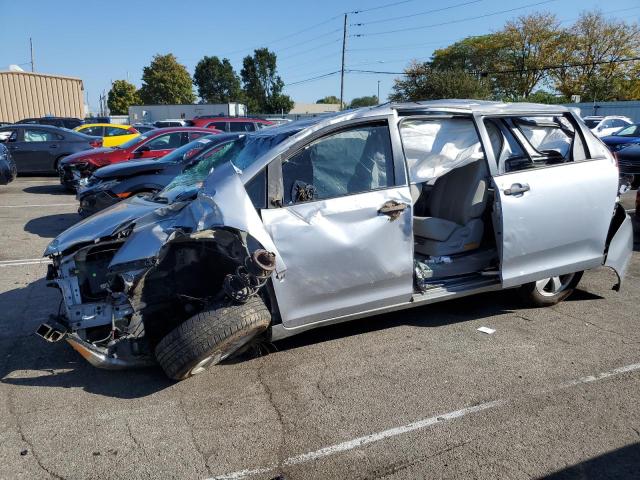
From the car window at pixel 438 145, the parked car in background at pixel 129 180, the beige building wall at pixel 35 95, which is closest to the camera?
the car window at pixel 438 145

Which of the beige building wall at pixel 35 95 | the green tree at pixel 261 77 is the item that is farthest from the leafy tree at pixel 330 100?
the beige building wall at pixel 35 95

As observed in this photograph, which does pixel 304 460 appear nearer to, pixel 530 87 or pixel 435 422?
pixel 435 422

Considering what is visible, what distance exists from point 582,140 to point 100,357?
14.9 feet

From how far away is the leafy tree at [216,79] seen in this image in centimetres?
8050

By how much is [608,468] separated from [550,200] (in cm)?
236

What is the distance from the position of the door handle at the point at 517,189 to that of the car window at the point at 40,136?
1472 cm

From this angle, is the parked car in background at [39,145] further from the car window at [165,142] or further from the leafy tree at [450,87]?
the leafy tree at [450,87]

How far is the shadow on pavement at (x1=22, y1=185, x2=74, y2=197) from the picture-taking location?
12820 millimetres

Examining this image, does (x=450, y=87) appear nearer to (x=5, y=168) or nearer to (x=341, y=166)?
(x=5, y=168)

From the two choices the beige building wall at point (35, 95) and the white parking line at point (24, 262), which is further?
the beige building wall at point (35, 95)

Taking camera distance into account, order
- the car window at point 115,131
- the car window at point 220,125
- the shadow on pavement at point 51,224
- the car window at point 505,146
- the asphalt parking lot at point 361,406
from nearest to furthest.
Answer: the asphalt parking lot at point 361,406 < the car window at point 505,146 < the shadow on pavement at point 51,224 < the car window at point 220,125 < the car window at point 115,131

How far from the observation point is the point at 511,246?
4.41 meters

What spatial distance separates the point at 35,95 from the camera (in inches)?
1287

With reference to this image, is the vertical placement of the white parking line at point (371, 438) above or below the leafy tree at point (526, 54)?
below
